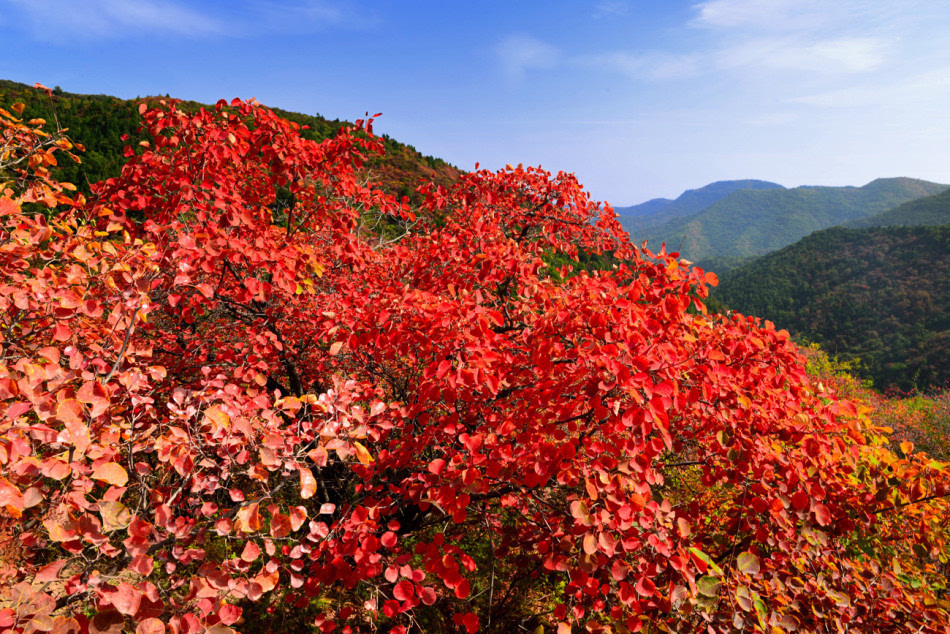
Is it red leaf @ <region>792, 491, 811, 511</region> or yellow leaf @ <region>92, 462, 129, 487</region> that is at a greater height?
yellow leaf @ <region>92, 462, 129, 487</region>

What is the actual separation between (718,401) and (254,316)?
160 inches

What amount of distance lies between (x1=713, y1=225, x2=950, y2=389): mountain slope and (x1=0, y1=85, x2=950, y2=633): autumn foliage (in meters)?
53.4

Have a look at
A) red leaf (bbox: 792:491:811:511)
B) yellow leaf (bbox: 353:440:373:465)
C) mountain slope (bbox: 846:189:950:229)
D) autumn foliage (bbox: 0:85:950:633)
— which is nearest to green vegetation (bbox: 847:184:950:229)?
mountain slope (bbox: 846:189:950:229)

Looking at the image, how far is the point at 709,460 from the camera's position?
3.06 metres

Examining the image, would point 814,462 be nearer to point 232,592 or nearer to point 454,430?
point 454,430

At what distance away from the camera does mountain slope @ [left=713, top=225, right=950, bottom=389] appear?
46688mm

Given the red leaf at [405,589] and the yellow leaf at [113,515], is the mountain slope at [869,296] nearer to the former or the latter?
the red leaf at [405,589]

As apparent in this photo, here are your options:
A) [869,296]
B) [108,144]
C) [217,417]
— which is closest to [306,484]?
→ [217,417]

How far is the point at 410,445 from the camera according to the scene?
3.14m

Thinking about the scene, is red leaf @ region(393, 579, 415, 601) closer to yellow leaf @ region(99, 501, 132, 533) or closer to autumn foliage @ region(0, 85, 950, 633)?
autumn foliage @ region(0, 85, 950, 633)

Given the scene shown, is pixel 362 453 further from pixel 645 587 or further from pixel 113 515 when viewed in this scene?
pixel 645 587

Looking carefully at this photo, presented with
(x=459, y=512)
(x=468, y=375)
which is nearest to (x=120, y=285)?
(x=468, y=375)

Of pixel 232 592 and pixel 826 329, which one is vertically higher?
pixel 232 592

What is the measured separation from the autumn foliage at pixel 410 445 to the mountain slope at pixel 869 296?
53.4 metres
